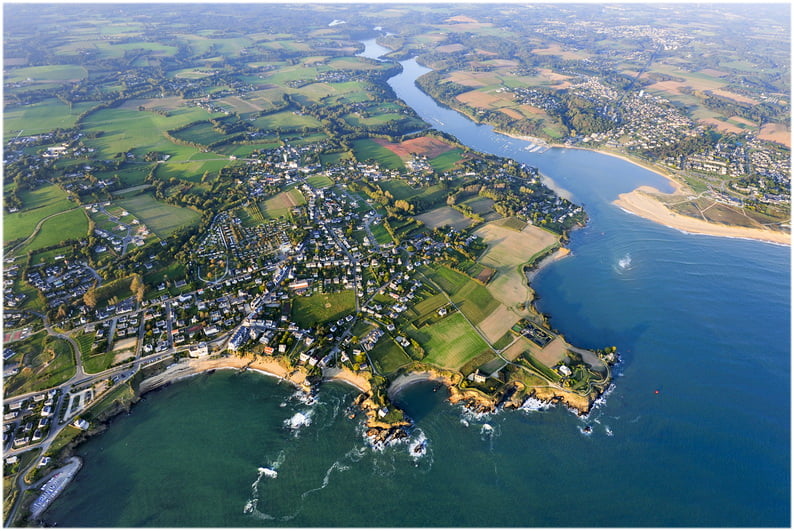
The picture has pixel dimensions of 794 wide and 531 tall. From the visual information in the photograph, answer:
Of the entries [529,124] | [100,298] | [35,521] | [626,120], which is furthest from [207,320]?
[626,120]

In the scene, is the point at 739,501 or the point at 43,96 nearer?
the point at 739,501

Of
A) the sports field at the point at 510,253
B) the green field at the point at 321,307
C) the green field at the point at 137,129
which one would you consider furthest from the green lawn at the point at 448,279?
the green field at the point at 137,129

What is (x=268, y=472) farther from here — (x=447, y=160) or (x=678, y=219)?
(x=678, y=219)

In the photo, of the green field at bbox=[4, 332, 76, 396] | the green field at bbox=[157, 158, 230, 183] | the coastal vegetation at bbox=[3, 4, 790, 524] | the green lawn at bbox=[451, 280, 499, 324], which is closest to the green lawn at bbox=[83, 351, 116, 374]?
the coastal vegetation at bbox=[3, 4, 790, 524]

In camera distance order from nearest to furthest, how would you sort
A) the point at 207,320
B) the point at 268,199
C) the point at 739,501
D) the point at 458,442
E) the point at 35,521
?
the point at 35,521 < the point at 739,501 < the point at 458,442 < the point at 207,320 < the point at 268,199

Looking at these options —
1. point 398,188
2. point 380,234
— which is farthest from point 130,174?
point 380,234

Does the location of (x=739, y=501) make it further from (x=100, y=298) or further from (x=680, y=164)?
(x=680, y=164)

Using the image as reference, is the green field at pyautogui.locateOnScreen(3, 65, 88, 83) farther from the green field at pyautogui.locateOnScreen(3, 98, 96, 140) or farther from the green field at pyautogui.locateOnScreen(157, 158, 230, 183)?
the green field at pyautogui.locateOnScreen(157, 158, 230, 183)
